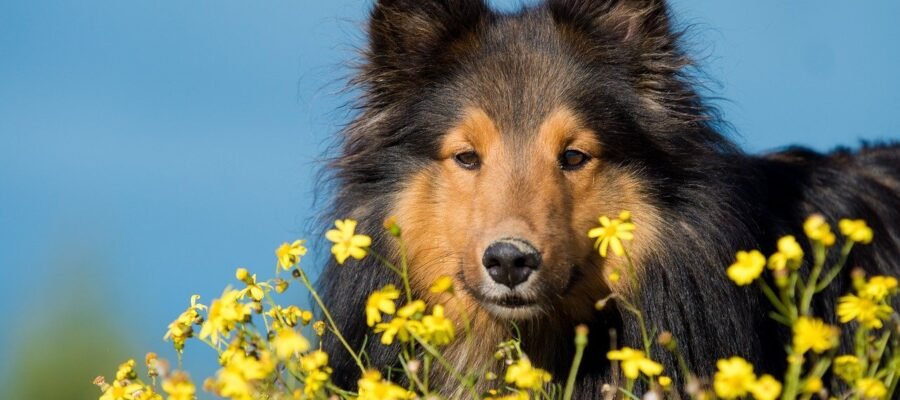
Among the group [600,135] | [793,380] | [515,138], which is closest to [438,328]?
[793,380]

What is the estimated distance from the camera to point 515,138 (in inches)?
173

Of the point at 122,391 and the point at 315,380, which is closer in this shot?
the point at 315,380

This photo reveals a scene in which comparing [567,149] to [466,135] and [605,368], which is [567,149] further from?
[605,368]

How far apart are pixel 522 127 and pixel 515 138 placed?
57mm

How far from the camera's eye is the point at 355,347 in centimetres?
484

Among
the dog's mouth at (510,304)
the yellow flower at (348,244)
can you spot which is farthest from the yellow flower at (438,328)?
the dog's mouth at (510,304)

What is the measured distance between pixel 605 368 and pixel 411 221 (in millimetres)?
982

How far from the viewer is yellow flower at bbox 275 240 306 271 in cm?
343

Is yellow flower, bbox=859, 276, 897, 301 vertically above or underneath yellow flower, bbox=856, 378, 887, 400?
above

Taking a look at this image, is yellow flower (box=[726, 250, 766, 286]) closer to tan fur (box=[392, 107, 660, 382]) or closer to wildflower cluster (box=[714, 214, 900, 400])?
wildflower cluster (box=[714, 214, 900, 400])

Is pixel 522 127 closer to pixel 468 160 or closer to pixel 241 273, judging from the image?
pixel 468 160

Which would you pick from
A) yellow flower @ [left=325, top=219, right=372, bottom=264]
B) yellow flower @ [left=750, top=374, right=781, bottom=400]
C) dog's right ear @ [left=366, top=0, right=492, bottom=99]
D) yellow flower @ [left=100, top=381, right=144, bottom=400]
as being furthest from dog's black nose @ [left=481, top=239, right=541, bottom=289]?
yellow flower @ [left=750, top=374, right=781, bottom=400]

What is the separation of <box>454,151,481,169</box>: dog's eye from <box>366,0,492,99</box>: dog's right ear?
0.42 m

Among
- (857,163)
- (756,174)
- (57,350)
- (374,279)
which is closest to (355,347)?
(374,279)
